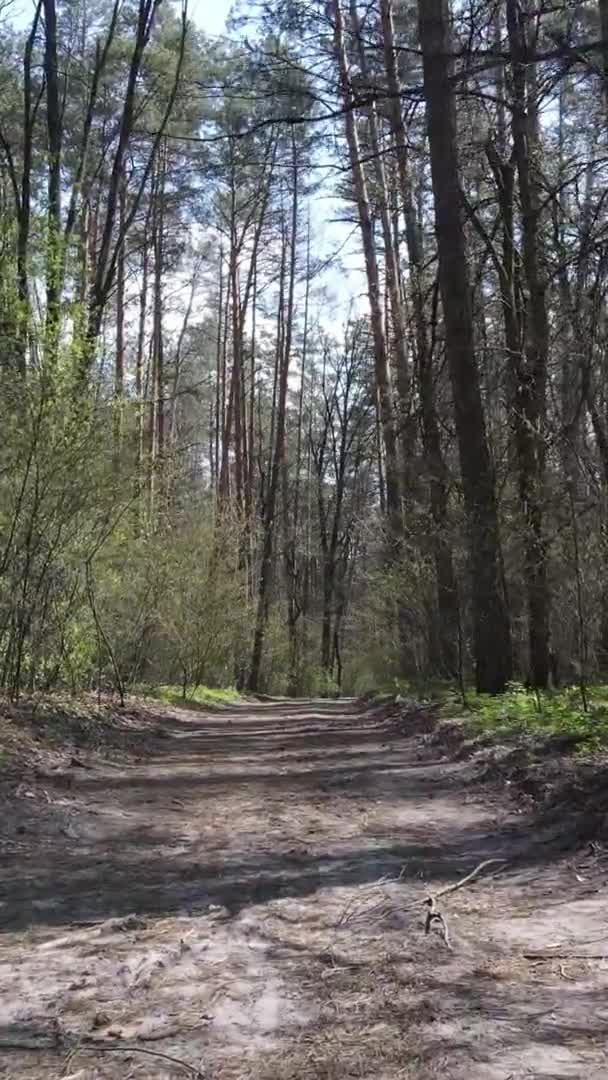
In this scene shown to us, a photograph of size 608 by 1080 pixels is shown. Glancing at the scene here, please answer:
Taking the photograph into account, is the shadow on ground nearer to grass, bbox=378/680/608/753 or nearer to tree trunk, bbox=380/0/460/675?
grass, bbox=378/680/608/753

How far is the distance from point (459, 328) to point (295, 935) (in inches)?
319

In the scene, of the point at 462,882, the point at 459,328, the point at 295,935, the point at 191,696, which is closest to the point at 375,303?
the point at 459,328

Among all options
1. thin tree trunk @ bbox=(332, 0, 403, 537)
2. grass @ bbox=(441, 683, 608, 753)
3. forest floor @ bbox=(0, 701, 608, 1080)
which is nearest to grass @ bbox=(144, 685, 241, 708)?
thin tree trunk @ bbox=(332, 0, 403, 537)

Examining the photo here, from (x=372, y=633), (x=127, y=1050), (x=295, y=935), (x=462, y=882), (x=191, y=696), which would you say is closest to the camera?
(x=127, y=1050)

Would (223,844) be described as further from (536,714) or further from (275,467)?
(275,467)

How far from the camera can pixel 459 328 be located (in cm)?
1007

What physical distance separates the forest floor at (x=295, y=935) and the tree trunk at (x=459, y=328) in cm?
393

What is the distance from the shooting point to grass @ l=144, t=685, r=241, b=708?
14250mm

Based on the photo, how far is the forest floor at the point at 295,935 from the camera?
2242 millimetres

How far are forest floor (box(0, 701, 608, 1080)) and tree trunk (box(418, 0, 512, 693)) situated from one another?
393 centimetres

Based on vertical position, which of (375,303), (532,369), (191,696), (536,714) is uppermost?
(375,303)

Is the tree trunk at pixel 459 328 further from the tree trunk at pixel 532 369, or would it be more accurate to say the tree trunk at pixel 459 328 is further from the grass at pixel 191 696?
the grass at pixel 191 696

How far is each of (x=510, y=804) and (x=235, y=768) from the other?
9.23 feet

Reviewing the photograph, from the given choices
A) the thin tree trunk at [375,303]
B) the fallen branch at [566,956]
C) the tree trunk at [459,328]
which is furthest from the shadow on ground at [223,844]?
the thin tree trunk at [375,303]
